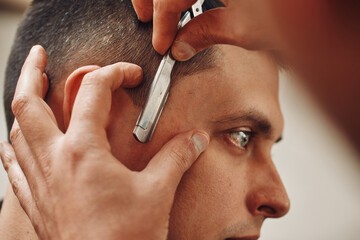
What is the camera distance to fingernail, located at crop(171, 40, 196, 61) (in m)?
0.89

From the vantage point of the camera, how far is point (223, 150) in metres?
1.07

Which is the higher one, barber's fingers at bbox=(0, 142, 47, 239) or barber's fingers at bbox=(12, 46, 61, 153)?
barber's fingers at bbox=(12, 46, 61, 153)

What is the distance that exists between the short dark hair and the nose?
40cm

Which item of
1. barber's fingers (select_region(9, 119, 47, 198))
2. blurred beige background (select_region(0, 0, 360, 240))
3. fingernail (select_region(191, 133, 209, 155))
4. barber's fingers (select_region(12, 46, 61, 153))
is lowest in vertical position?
blurred beige background (select_region(0, 0, 360, 240))

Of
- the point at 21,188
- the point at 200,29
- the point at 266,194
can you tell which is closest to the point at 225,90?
the point at 200,29

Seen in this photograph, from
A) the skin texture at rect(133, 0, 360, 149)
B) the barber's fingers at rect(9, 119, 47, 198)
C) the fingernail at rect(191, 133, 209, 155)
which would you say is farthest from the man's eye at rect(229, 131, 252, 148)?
the skin texture at rect(133, 0, 360, 149)

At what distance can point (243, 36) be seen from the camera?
74 centimetres

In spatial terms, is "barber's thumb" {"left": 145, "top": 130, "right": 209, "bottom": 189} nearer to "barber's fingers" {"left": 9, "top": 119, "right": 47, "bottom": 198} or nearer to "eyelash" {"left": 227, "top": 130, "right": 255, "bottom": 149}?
"eyelash" {"left": 227, "top": 130, "right": 255, "bottom": 149}

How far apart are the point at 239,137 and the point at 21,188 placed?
66cm

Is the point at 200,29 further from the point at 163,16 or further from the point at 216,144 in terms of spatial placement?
the point at 216,144

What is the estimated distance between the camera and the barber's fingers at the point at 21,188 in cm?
86

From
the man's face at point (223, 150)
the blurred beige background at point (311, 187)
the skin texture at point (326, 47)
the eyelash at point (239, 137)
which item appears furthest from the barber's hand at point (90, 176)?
the blurred beige background at point (311, 187)

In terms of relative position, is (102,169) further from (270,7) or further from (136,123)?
(270,7)

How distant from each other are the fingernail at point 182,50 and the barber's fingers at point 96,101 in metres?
0.14
